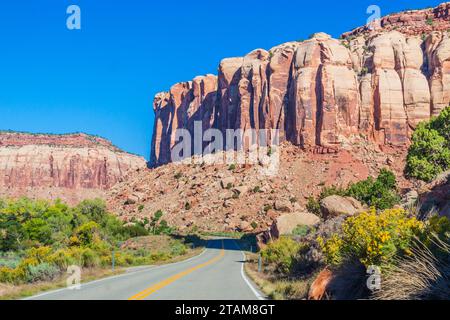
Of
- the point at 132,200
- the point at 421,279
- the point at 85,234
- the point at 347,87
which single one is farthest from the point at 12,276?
the point at 347,87

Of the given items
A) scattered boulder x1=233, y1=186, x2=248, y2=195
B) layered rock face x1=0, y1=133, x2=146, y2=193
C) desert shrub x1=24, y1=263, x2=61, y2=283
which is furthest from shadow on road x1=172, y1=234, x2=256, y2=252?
layered rock face x1=0, y1=133, x2=146, y2=193

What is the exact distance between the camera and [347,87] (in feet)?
291

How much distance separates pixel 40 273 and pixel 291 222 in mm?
25563

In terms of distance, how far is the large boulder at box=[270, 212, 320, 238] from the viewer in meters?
38.4

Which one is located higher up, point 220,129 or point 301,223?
point 220,129

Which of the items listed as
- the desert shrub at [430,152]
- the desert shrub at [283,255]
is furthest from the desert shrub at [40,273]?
the desert shrub at [430,152]

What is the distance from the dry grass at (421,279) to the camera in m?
7.14

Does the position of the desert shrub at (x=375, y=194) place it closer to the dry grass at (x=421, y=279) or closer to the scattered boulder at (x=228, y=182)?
the scattered boulder at (x=228, y=182)

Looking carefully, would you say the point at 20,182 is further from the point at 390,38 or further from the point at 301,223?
the point at 301,223

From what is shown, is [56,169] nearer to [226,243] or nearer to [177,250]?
[226,243]

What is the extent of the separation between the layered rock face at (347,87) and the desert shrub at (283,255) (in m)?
59.1
